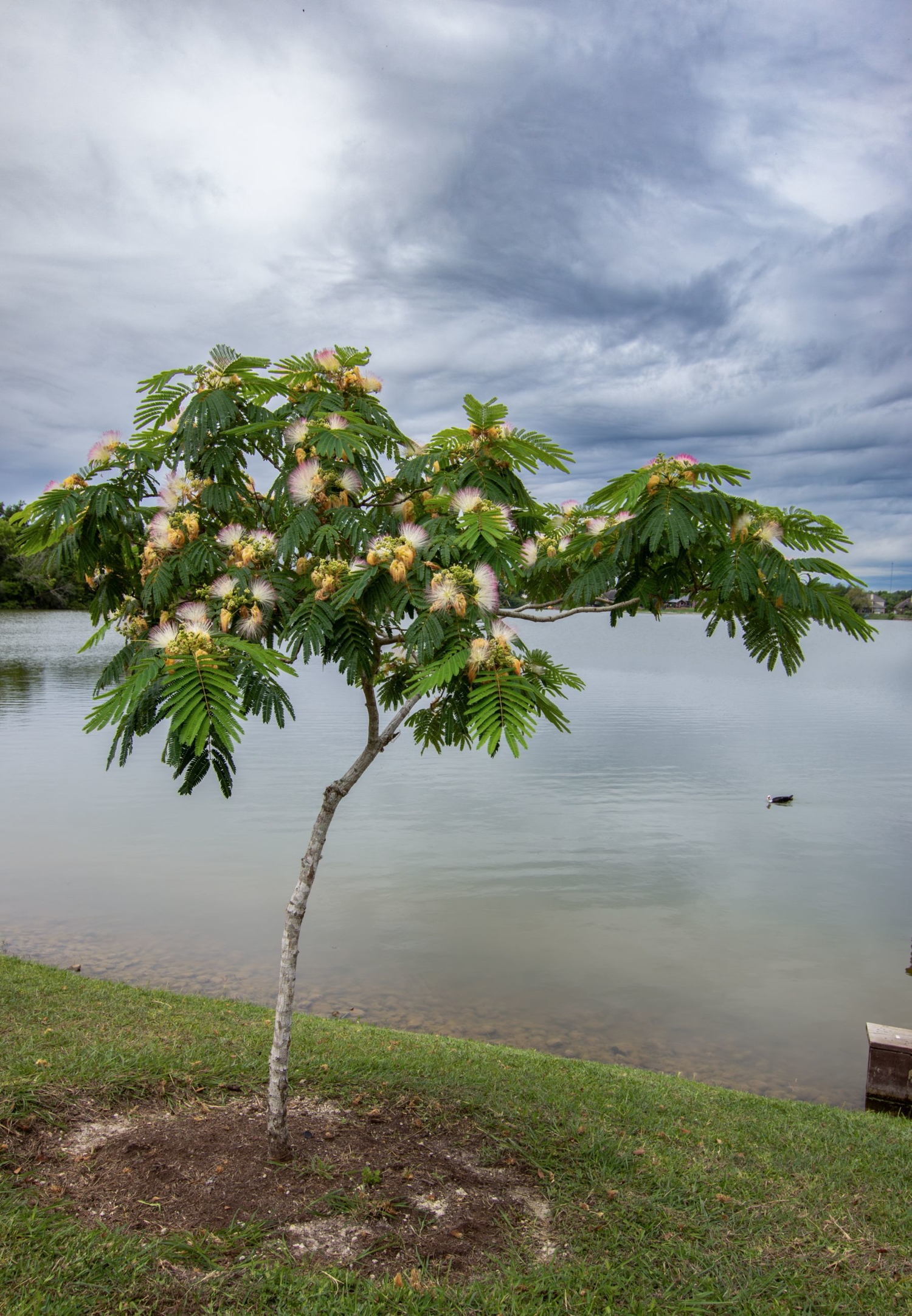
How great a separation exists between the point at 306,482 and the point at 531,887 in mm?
10152

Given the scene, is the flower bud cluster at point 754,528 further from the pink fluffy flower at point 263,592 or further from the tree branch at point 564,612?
the pink fluffy flower at point 263,592

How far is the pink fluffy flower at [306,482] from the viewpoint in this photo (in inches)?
143

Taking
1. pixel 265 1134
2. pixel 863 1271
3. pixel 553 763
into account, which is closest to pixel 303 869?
pixel 265 1134

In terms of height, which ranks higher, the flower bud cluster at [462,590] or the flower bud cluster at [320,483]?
the flower bud cluster at [320,483]

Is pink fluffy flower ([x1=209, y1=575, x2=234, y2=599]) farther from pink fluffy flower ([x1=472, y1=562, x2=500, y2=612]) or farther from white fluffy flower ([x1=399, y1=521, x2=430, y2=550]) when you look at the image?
pink fluffy flower ([x1=472, y1=562, x2=500, y2=612])

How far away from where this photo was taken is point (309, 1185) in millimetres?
3928

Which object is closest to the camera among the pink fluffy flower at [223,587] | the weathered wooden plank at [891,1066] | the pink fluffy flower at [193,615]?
the pink fluffy flower at [193,615]

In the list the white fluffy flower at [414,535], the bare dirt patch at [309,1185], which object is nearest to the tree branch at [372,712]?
the white fluffy flower at [414,535]

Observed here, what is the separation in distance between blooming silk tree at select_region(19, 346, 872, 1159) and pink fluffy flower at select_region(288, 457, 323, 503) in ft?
0.03

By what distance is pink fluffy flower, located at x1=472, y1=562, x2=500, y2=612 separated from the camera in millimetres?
3293

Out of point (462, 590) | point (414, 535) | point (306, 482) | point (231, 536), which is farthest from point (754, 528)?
point (231, 536)

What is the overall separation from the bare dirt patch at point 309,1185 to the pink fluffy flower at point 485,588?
9.03 feet

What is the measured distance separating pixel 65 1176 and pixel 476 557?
347 cm

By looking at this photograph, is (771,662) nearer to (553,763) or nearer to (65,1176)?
(65,1176)
